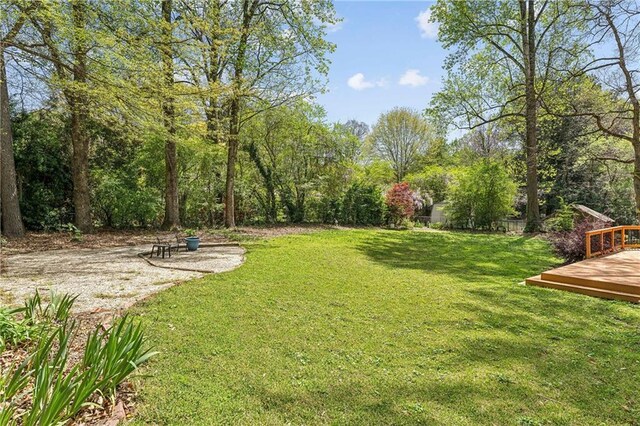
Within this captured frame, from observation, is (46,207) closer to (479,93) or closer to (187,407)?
(187,407)

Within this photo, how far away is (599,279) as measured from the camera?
17.2 ft

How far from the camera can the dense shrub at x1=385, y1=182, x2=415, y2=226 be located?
654 inches

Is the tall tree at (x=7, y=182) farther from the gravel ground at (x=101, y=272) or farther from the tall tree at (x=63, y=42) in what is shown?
the gravel ground at (x=101, y=272)

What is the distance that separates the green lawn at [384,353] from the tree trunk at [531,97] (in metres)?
9.27

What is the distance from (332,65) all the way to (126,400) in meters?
12.5

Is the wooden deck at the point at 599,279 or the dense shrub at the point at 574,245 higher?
the dense shrub at the point at 574,245

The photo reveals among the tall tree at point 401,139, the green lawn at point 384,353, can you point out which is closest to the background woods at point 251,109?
the green lawn at point 384,353

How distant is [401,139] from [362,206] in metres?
15.9

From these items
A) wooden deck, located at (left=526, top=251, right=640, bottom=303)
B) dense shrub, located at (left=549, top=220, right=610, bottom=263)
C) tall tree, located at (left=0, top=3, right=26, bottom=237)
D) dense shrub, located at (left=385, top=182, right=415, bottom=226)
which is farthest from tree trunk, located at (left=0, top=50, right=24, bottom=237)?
dense shrub, located at (left=385, top=182, right=415, bottom=226)

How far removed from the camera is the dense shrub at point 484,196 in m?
14.9

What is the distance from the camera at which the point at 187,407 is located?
2.21 metres

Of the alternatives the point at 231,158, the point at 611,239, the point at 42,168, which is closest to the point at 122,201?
the point at 42,168

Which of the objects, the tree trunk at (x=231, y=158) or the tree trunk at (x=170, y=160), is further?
the tree trunk at (x=231, y=158)

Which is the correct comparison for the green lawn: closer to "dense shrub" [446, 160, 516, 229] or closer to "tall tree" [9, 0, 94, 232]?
"tall tree" [9, 0, 94, 232]
